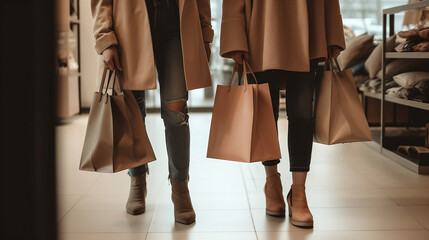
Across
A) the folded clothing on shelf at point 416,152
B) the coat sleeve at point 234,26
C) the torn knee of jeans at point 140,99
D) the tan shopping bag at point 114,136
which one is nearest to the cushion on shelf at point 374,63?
the folded clothing on shelf at point 416,152

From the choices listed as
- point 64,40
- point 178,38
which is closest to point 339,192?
point 178,38

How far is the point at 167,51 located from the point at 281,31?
16.8 inches

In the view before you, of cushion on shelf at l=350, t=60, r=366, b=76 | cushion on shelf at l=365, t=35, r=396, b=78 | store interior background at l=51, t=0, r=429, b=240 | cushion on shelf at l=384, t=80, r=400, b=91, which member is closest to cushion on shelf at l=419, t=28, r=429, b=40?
cushion on shelf at l=384, t=80, r=400, b=91

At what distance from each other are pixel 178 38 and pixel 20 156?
1472 millimetres

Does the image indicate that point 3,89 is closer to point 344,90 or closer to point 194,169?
point 344,90

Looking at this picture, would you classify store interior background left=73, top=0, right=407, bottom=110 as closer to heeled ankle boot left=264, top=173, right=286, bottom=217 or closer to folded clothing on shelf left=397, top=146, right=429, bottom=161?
folded clothing on shelf left=397, top=146, right=429, bottom=161

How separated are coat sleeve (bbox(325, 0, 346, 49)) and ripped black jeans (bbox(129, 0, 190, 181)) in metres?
0.56

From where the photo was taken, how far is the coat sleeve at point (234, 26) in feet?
5.96

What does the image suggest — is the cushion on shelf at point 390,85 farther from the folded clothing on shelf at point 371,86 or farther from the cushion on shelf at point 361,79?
the cushion on shelf at point 361,79

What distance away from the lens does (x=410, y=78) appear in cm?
321

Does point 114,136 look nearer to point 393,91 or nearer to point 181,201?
point 181,201

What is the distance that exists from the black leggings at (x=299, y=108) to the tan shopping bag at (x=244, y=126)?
152 mm

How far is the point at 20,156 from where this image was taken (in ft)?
1.37

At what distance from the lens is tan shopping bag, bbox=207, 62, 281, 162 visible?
174 centimetres
